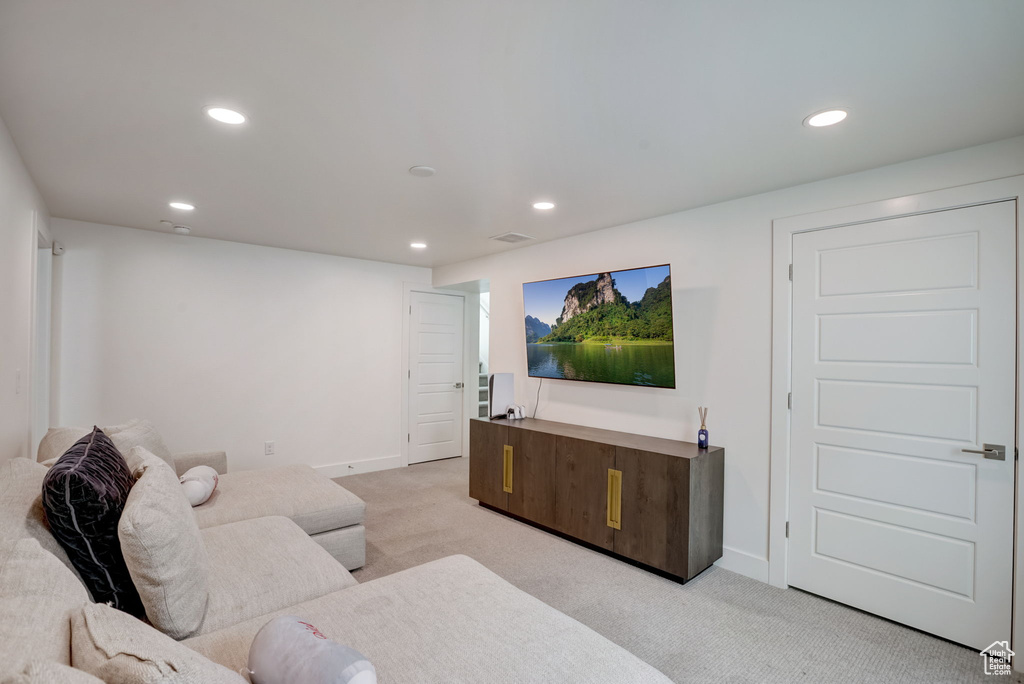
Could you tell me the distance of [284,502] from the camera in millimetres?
2842

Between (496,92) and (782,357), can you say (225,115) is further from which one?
(782,357)

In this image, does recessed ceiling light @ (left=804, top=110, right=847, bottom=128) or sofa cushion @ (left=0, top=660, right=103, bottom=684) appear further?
recessed ceiling light @ (left=804, top=110, right=847, bottom=128)

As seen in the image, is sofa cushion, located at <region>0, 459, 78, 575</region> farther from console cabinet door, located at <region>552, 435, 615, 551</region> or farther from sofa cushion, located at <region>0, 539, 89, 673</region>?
console cabinet door, located at <region>552, 435, 615, 551</region>

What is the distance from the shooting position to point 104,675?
85cm

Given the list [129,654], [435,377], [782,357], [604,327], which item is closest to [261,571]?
[129,654]

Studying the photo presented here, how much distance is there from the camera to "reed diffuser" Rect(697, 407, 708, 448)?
123 inches

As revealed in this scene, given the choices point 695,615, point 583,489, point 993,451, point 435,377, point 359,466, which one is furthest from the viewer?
point 435,377

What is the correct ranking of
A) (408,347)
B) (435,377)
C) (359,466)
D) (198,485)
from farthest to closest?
(435,377) → (408,347) → (359,466) → (198,485)

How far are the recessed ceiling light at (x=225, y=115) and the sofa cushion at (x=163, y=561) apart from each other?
1.46 meters

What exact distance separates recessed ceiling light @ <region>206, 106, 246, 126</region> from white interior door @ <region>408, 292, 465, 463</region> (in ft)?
12.1

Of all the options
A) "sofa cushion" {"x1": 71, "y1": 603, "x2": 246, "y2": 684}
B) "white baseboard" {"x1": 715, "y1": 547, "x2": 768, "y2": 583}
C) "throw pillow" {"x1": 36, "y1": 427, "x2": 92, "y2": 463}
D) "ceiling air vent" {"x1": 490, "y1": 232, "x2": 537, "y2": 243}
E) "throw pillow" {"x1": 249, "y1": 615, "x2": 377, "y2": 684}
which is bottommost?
"white baseboard" {"x1": 715, "y1": 547, "x2": 768, "y2": 583}

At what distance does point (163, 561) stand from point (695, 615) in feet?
7.88

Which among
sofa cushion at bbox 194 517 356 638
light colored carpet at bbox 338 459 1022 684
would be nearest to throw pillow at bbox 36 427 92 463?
sofa cushion at bbox 194 517 356 638

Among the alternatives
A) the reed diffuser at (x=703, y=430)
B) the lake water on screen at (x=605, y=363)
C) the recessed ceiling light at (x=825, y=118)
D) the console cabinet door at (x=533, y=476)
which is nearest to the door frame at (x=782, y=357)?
the reed diffuser at (x=703, y=430)
